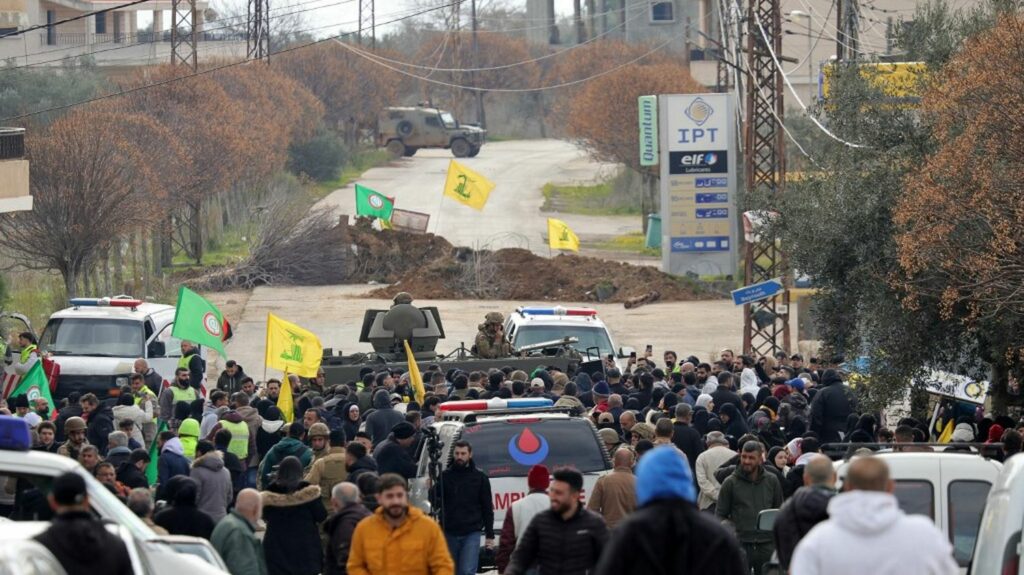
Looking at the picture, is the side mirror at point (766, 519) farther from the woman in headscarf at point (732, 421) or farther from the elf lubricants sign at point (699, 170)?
the elf lubricants sign at point (699, 170)

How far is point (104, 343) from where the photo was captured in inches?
992

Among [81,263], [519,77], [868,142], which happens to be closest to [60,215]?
[81,263]

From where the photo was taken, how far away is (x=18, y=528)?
24.3 feet

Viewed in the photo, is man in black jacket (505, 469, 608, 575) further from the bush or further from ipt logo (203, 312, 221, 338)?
the bush

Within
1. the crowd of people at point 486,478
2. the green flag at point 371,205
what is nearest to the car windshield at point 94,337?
the crowd of people at point 486,478

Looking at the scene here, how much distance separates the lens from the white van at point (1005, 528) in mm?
7324

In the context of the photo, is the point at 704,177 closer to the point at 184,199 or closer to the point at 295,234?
the point at 295,234

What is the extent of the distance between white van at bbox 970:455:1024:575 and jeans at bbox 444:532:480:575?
5093 mm

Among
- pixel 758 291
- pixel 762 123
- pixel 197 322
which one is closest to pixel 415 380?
pixel 197 322

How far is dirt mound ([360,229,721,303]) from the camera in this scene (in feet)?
147

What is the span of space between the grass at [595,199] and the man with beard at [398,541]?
6144 cm

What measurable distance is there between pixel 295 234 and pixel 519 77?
2652 inches

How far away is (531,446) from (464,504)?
1.42 metres

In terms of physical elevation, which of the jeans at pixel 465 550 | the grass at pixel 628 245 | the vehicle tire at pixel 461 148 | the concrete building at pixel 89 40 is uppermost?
the concrete building at pixel 89 40
